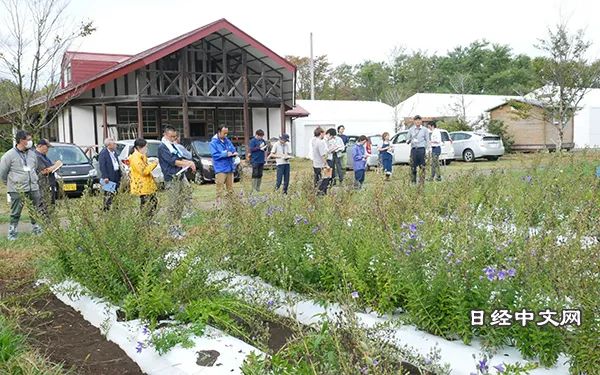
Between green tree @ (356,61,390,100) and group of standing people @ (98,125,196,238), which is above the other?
green tree @ (356,61,390,100)

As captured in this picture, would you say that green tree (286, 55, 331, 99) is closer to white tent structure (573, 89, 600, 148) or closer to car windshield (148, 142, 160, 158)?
white tent structure (573, 89, 600, 148)

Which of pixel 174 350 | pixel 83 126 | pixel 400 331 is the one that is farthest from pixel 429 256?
pixel 83 126

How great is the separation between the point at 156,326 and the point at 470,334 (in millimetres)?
2055

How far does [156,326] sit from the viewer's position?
3.98 meters

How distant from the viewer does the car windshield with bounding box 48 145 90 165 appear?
1541 centimetres

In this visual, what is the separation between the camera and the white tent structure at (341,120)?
3178 centimetres

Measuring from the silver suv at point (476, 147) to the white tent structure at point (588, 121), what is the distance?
8.43 metres

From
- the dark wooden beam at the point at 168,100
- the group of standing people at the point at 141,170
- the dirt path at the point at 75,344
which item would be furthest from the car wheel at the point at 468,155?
the dirt path at the point at 75,344

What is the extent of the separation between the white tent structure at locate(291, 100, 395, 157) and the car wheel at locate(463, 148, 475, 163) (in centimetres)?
Result: 777

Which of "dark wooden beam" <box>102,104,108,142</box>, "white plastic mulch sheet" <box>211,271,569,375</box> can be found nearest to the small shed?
"dark wooden beam" <box>102,104,108,142</box>

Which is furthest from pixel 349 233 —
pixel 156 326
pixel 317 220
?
pixel 156 326

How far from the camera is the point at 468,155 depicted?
85.3 feet

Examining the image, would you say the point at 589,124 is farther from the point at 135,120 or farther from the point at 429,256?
the point at 429,256

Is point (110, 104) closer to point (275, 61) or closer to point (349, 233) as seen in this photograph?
point (275, 61)
